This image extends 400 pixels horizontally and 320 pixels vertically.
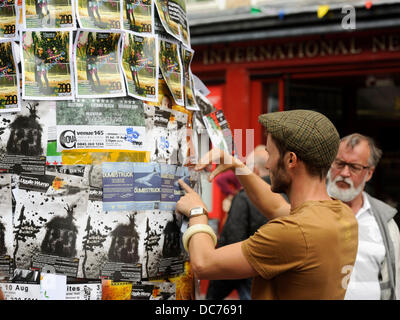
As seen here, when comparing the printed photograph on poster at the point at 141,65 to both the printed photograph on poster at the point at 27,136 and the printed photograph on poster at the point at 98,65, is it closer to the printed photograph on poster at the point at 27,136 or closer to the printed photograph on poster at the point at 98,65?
the printed photograph on poster at the point at 98,65

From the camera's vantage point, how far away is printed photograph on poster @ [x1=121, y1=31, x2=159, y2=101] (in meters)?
1.96

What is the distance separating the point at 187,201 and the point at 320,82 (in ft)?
21.3

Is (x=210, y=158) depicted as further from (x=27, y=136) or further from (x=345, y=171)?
(x=345, y=171)

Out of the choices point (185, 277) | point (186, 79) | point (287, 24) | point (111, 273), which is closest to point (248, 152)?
point (186, 79)

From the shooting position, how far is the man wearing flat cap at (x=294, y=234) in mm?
1958

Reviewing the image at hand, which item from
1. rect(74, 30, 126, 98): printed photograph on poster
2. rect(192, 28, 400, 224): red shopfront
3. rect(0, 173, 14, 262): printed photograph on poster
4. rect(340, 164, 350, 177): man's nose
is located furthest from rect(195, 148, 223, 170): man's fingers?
rect(192, 28, 400, 224): red shopfront

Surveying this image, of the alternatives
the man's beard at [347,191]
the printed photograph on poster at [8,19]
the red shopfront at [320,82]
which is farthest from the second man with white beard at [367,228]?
the red shopfront at [320,82]

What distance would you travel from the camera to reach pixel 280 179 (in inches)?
85.4

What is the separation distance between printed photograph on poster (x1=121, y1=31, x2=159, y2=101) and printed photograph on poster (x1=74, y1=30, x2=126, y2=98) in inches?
1.3

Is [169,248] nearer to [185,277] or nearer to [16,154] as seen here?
[185,277]

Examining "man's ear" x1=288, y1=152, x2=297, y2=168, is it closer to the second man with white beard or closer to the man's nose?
the second man with white beard

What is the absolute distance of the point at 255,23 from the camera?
773 centimetres

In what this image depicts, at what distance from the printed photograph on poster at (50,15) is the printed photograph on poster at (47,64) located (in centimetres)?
3

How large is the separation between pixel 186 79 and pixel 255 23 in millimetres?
5845
